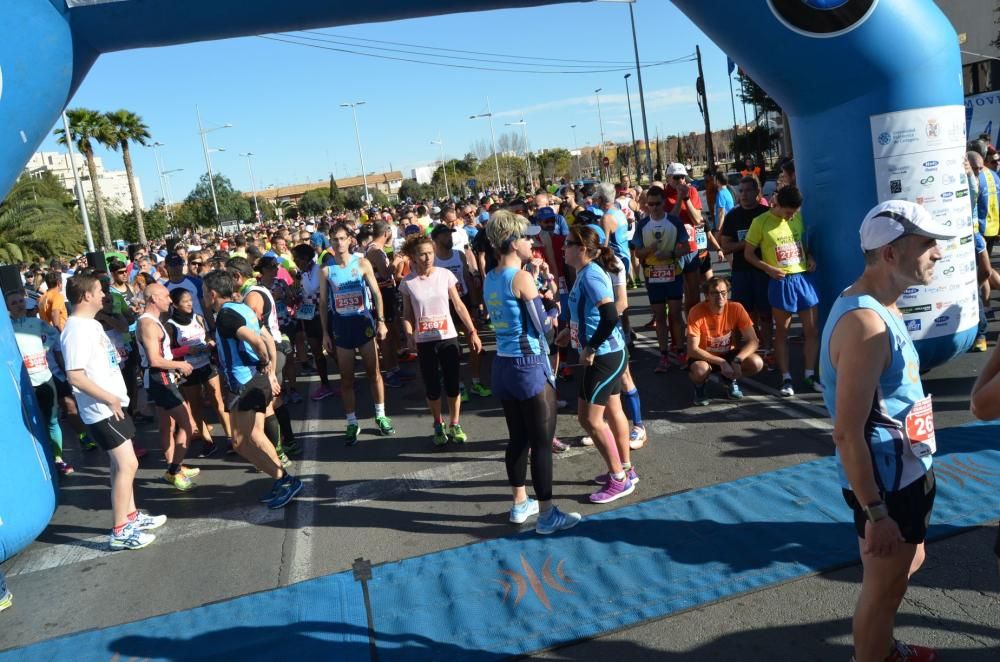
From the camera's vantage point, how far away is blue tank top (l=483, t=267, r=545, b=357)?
14.2 ft

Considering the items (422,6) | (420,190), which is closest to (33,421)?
(422,6)

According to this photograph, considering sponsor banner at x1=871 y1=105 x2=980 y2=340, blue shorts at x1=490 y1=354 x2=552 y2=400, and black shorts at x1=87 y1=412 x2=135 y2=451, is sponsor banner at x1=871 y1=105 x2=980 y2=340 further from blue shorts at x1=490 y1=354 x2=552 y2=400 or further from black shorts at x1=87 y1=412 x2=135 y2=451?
black shorts at x1=87 y1=412 x2=135 y2=451

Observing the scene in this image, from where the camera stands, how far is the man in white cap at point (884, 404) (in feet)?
7.32

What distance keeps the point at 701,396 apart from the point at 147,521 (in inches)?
183

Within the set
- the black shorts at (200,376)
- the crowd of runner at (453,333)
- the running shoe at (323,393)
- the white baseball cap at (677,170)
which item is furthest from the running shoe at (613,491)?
the white baseball cap at (677,170)

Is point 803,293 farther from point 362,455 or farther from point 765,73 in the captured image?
point 362,455

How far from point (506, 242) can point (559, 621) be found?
86.3 inches

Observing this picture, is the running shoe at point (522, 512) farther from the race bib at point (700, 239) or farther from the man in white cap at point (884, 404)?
the race bib at point (700, 239)

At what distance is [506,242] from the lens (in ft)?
14.4

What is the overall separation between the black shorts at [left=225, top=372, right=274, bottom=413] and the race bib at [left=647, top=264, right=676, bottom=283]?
4129 millimetres

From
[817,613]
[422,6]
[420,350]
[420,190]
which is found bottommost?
[817,613]

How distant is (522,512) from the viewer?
456cm

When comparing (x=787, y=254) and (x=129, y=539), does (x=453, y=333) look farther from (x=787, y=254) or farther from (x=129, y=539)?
(x=787, y=254)

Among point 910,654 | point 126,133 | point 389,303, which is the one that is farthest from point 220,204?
point 910,654
